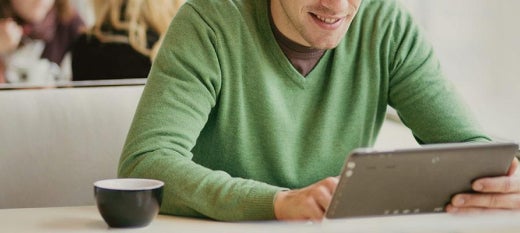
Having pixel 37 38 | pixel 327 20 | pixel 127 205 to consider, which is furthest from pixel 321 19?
pixel 37 38

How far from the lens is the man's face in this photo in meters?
1.78

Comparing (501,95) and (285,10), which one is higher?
(285,10)

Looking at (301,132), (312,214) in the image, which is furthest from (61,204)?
(312,214)

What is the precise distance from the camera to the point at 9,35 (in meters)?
3.71

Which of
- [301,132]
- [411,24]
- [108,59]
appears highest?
[411,24]

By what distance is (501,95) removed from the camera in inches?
96.6

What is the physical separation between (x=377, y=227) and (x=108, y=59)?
2547 mm

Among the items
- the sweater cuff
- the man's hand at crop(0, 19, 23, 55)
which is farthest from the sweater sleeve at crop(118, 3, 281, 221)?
the man's hand at crop(0, 19, 23, 55)

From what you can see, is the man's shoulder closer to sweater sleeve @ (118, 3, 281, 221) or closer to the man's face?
the man's face

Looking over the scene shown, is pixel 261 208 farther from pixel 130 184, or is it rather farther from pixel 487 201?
pixel 487 201

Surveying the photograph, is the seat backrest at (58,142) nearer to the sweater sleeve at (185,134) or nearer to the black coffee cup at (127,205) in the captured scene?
the sweater sleeve at (185,134)

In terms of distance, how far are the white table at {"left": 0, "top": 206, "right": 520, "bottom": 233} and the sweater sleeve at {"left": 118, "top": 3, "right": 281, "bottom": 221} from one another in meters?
0.03

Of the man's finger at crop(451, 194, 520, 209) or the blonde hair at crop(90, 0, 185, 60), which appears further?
the blonde hair at crop(90, 0, 185, 60)

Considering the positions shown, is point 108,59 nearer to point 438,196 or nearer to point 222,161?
point 222,161
